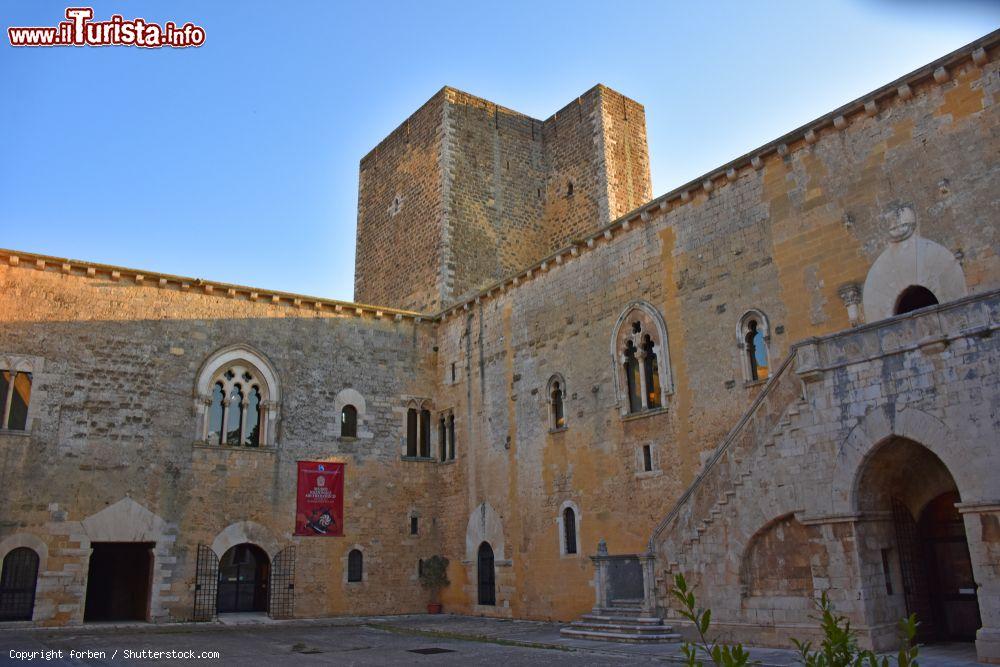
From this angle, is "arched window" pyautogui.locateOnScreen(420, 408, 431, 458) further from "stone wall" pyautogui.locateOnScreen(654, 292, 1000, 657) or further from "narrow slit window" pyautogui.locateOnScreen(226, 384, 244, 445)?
"stone wall" pyautogui.locateOnScreen(654, 292, 1000, 657)

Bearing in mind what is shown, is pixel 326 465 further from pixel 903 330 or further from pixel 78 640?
pixel 903 330

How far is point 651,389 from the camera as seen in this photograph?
16469mm

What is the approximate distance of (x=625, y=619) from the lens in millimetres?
13508

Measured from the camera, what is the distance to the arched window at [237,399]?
1930cm

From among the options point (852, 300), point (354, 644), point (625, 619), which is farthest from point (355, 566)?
point (852, 300)

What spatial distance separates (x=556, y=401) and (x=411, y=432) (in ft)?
17.9

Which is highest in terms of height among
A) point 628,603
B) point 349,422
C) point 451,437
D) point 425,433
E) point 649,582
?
point 349,422

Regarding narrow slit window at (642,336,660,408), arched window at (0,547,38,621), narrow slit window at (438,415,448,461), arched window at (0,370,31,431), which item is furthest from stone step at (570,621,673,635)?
arched window at (0,370,31,431)

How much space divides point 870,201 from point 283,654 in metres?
12.2

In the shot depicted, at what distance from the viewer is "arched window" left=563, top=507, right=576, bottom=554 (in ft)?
57.7

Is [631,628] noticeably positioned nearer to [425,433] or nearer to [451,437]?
[451,437]

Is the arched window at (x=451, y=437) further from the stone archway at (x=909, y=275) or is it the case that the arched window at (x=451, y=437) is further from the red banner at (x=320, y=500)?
the stone archway at (x=909, y=275)

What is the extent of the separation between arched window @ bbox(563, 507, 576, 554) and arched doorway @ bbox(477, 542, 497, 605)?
2.82m

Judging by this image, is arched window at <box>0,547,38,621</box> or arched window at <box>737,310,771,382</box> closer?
arched window at <box>737,310,771,382</box>
